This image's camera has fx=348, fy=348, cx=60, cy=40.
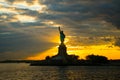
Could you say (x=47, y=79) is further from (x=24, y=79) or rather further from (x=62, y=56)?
(x=62, y=56)

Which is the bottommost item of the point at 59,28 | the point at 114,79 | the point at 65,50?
the point at 114,79

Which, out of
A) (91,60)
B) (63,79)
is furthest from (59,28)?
(63,79)

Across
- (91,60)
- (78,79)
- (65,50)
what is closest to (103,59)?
(91,60)

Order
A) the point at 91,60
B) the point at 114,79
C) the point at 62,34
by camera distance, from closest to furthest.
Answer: the point at 114,79, the point at 62,34, the point at 91,60

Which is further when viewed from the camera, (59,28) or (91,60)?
(91,60)

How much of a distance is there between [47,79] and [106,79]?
10155 mm

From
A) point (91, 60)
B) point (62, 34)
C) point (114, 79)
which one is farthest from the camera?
point (91, 60)

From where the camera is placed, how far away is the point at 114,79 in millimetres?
59562

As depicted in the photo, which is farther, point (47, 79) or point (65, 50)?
point (65, 50)

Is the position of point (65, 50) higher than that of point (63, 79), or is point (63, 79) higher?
point (65, 50)

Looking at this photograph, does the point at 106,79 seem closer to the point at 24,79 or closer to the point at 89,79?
the point at 89,79

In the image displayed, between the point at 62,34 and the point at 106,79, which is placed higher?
the point at 62,34

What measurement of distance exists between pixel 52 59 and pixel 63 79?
78088 millimetres

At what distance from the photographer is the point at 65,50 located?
137m
